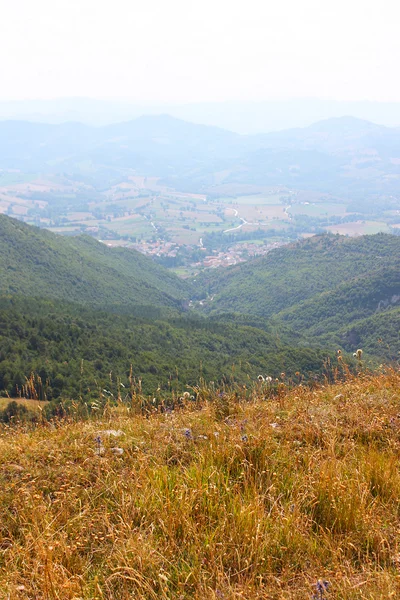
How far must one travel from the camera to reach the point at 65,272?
85875 mm

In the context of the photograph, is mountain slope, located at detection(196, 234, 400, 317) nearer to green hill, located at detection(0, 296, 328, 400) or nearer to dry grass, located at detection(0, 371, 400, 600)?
green hill, located at detection(0, 296, 328, 400)

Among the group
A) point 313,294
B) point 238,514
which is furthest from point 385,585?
point 313,294

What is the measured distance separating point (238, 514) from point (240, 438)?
1.04 metres

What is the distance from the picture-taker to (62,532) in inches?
107

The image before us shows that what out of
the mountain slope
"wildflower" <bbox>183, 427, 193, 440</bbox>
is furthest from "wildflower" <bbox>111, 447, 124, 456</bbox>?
the mountain slope

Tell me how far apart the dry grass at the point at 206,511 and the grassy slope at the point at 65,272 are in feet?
216

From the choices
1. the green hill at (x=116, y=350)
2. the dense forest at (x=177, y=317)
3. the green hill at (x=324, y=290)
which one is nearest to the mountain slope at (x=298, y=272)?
the green hill at (x=324, y=290)

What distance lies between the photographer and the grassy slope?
74688 millimetres

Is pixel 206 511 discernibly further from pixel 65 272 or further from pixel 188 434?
pixel 65 272

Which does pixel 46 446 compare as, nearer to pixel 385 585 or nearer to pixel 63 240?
pixel 385 585

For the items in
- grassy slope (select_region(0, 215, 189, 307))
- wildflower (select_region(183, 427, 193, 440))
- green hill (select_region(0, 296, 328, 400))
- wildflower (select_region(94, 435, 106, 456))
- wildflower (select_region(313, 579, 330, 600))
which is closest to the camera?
wildflower (select_region(313, 579, 330, 600))

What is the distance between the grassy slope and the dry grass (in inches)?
2597

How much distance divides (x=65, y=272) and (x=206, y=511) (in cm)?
8848

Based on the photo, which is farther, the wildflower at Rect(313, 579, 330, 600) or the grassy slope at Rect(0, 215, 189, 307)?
the grassy slope at Rect(0, 215, 189, 307)
